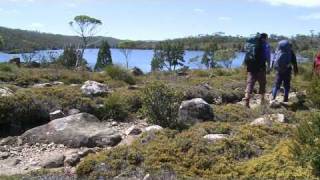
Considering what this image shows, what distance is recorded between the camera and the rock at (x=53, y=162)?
352 inches

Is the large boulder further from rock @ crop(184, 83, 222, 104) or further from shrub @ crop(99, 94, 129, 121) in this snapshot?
rock @ crop(184, 83, 222, 104)

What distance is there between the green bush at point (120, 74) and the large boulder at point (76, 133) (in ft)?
29.4

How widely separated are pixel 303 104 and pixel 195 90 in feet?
11.1

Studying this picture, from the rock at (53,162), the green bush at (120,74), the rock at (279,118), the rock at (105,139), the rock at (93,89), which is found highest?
the rock at (279,118)

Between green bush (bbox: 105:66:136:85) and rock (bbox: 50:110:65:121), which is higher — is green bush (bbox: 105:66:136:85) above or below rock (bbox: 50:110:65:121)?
below

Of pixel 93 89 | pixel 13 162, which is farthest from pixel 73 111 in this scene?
pixel 13 162

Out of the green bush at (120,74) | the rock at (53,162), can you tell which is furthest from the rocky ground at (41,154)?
the green bush at (120,74)

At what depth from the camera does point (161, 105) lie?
10.8 m

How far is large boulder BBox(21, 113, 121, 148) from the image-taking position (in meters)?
10.1

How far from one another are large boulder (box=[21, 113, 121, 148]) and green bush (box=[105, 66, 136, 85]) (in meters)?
8.96

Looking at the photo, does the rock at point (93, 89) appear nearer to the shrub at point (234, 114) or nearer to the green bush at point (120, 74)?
the shrub at point (234, 114)

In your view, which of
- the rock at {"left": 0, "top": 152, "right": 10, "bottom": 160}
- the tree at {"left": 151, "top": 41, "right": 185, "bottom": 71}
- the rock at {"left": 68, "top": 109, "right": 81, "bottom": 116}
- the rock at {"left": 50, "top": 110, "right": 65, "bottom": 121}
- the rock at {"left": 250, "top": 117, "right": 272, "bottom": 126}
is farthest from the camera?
the tree at {"left": 151, "top": 41, "right": 185, "bottom": 71}

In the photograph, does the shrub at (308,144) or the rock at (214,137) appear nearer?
the shrub at (308,144)

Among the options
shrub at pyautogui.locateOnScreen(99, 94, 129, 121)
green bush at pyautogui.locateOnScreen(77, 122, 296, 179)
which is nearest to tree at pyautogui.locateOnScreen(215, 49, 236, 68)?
shrub at pyautogui.locateOnScreen(99, 94, 129, 121)
